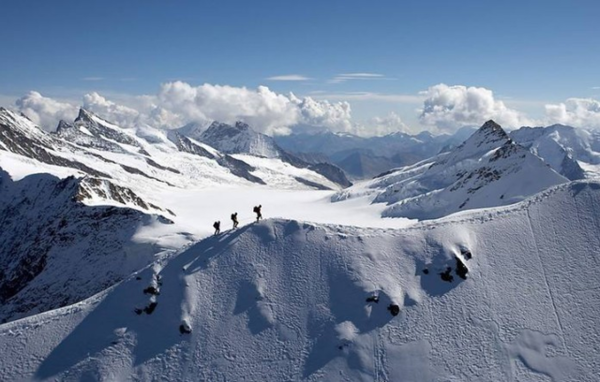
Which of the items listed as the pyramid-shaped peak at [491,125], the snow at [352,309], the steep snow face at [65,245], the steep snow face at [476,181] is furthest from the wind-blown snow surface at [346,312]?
the pyramid-shaped peak at [491,125]

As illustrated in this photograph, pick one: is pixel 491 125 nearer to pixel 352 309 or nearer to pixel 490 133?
pixel 490 133

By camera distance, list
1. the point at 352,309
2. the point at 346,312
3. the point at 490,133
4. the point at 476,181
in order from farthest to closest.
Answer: the point at 490,133 → the point at 476,181 → the point at 352,309 → the point at 346,312

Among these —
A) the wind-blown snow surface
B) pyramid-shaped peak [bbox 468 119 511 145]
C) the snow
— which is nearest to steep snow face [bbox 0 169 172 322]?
the snow

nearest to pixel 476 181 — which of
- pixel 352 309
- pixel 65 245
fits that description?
pixel 352 309

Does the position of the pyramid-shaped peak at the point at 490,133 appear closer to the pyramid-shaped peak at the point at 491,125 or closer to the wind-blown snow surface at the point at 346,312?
the pyramid-shaped peak at the point at 491,125

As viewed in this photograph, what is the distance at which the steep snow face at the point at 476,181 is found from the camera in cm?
8506

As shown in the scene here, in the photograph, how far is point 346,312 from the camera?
40.6 meters

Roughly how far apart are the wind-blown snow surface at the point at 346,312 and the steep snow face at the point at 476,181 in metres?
37.0

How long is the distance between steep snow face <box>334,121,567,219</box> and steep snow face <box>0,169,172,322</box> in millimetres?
57386

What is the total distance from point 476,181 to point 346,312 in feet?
227

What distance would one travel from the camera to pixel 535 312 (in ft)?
131

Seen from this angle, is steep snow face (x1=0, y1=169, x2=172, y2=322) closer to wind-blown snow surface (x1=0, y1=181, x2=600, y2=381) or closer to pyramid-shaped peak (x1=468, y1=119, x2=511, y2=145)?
wind-blown snow surface (x1=0, y1=181, x2=600, y2=381)

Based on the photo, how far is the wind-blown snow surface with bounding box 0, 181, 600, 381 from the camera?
3656cm

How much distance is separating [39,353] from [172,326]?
10430 mm
